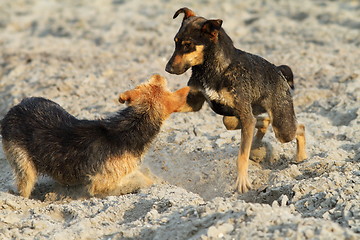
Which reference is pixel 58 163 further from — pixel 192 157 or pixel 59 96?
pixel 59 96

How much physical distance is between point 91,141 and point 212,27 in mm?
1773

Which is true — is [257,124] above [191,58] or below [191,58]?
below

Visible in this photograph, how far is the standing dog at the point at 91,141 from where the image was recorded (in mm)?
6238

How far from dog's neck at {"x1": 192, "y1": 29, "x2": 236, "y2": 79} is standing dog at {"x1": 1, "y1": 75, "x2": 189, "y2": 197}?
0.31 metres

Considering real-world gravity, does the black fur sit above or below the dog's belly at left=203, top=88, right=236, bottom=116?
below

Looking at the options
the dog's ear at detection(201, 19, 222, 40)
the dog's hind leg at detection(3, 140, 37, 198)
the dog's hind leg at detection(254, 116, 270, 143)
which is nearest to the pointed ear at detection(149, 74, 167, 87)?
the dog's ear at detection(201, 19, 222, 40)

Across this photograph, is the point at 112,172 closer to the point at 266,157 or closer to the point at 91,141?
the point at 91,141

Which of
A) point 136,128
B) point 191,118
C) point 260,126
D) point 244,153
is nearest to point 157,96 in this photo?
point 136,128

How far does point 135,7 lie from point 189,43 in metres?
10.1

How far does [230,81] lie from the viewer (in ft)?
20.6

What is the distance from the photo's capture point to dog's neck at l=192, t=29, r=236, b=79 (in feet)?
20.2

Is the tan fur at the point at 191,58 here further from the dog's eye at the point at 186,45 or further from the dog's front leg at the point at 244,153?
the dog's front leg at the point at 244,153

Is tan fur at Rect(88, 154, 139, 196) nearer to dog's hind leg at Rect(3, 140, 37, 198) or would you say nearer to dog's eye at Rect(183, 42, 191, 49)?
dog's hind leg at Rect(3, 140, 37, 198)

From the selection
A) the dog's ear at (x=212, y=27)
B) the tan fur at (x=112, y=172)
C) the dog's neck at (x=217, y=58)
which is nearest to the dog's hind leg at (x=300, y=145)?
the dog's neck at (x=217, y=58)
